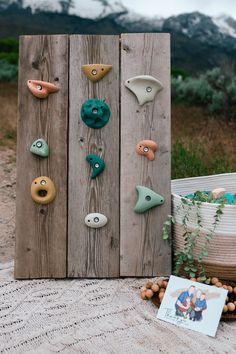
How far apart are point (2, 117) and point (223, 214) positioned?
4208 millimetres

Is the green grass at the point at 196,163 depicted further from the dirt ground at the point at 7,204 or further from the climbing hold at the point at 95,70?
the climbing hold at the point at 95,70

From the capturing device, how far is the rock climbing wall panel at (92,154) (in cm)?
277

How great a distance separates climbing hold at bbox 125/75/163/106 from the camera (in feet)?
8.98

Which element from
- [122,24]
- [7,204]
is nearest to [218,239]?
[7,204]

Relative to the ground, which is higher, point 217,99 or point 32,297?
point 217,99

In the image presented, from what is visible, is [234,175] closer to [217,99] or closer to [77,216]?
[77,216]

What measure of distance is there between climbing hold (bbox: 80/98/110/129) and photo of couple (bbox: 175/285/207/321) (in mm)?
1065

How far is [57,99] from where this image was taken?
2.77 m

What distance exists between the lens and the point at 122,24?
23.0 feet

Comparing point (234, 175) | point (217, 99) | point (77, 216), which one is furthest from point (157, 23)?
point (77, 216)

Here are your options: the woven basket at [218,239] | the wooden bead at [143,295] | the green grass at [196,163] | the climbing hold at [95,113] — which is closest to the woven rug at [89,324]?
the wooden bead at [143,295]

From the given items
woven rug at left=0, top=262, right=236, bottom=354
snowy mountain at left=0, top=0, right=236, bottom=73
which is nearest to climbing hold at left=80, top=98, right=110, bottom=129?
woven rug at left=0, top=262, right=236, bottom=354

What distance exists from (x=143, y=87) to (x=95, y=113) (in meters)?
0.32

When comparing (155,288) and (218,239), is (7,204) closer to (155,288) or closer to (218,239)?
(155,288)
